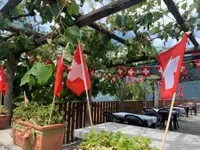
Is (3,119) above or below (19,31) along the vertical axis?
below

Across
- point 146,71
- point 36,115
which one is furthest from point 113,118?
point 36,115

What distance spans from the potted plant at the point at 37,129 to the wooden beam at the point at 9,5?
4.72 feet

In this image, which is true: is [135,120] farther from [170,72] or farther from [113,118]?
[170,72]

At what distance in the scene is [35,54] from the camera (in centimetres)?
431

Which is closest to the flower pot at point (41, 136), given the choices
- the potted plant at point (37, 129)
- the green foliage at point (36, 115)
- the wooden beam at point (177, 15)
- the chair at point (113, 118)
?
the potted plant at point (37, 129)

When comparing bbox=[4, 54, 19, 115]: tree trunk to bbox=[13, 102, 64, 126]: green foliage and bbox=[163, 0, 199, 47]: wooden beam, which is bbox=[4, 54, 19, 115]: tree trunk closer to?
bbox=[13, 102, 64, 126]: green foliage

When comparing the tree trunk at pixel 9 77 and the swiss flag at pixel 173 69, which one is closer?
the swiss flag at pixel 173 69

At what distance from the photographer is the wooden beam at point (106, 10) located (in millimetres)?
1938

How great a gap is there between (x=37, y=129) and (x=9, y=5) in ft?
5.82

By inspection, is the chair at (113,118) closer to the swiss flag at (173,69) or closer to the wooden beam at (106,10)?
the wooden beam at (106,10)

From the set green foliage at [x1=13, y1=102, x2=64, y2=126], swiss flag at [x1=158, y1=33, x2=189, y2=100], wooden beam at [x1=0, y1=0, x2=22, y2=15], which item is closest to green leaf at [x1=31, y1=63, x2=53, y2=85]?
green foliage at [x1=13, y1=102, x2=64, y2=126]

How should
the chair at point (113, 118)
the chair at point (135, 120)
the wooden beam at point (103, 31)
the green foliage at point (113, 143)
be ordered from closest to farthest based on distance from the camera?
1. the green foliage at point (113, 143)
2. the wooden beam at point (103, 31)
3. the chair at point (135, 120)
4. the chair at point (113, 118)

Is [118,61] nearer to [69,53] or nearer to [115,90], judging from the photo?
[115,90]

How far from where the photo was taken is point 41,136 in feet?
6.82
